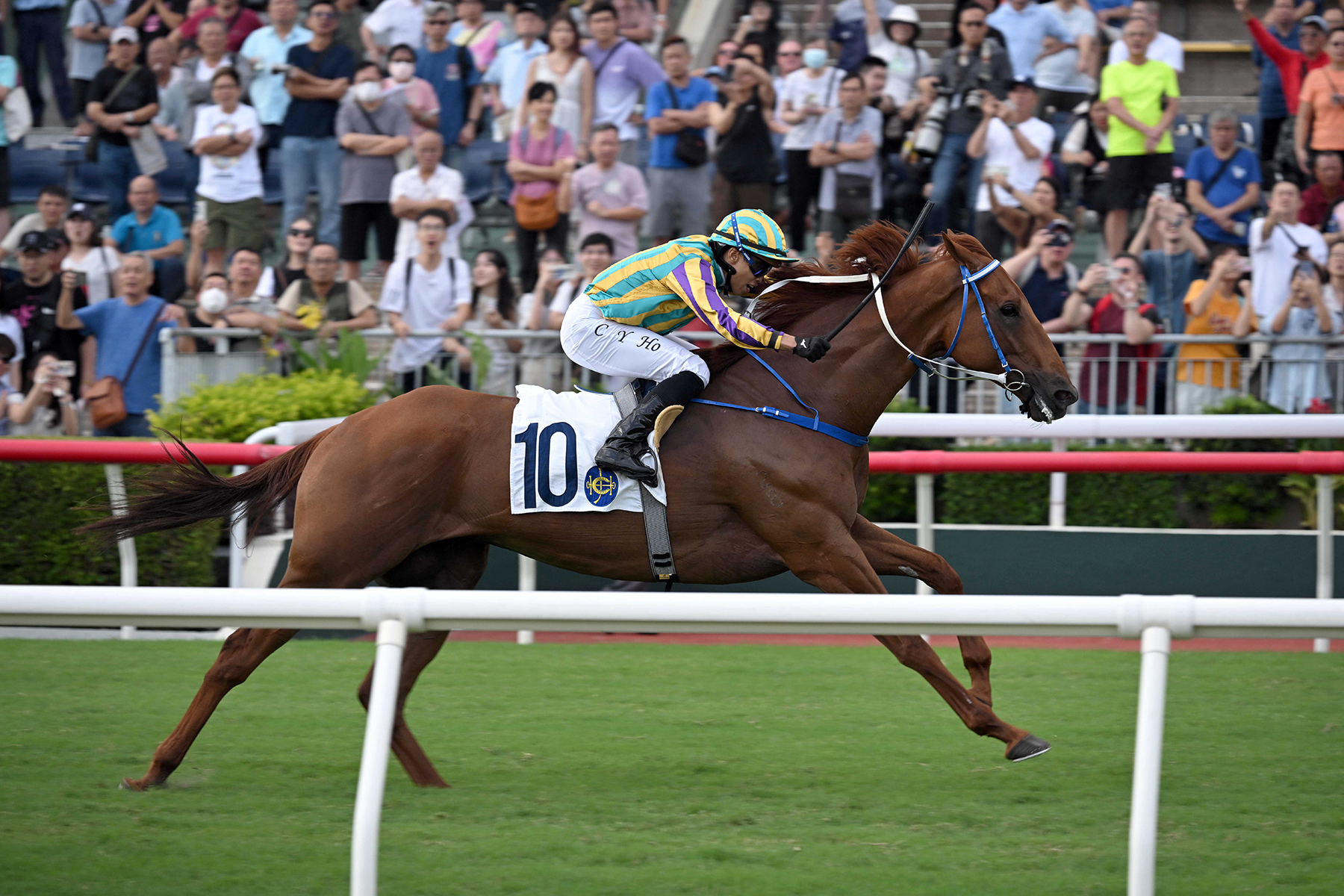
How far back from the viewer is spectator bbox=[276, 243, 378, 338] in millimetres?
8719

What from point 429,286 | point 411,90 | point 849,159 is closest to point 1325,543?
point 849,159

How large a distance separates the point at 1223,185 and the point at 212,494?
6975 mm

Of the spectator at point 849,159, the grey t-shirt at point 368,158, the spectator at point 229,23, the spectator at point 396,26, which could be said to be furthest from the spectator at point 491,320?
the spectator at point 229,23

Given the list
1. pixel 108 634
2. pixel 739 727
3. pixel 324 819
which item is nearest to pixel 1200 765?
pixel 739 727

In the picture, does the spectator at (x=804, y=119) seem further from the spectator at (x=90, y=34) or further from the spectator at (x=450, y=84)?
the spectator at (x=90, y=34)

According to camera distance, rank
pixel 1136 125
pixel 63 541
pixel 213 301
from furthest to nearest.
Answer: pixel 1136 125 → pixel 213 301 → pixel 63 541

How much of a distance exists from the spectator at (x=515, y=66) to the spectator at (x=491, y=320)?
161 cm

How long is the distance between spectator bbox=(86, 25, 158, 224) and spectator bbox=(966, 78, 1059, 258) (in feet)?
19.5

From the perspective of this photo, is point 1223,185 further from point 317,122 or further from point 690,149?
point 317,122

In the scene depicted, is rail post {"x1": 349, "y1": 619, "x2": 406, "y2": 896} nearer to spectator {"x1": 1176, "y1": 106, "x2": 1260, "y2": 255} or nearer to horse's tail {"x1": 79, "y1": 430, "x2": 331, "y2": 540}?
horse's tail {"x1": 79, "y1": 430, "x2": 331, "y2": 540}

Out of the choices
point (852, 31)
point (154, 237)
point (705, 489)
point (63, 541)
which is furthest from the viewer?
point (852, 31)

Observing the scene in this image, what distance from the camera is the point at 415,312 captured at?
351 inches

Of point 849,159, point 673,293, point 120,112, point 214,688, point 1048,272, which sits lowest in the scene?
point 214,688

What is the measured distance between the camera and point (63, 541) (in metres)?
6.93
